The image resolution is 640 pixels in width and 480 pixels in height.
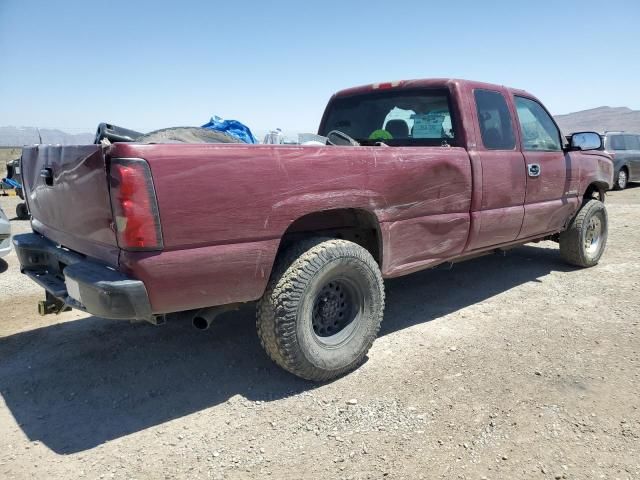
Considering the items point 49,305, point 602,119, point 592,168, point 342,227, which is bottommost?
point 49,305

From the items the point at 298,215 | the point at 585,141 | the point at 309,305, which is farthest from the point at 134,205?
the point at 585,141

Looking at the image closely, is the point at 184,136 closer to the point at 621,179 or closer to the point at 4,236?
the point at 4,236

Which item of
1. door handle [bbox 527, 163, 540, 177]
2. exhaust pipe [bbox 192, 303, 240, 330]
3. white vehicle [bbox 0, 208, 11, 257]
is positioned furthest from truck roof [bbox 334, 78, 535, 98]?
white vehicle [bbox 0, 208, 11, 257]

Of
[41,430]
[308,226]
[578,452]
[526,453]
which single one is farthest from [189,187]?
[578,452]

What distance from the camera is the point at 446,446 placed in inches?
93.8

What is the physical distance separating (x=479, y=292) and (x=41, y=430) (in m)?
3.85

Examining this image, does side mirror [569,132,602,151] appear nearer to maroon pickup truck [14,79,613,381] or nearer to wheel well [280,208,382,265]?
maroon pickup truck [14,79,613,381]

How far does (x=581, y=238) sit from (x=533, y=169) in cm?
150

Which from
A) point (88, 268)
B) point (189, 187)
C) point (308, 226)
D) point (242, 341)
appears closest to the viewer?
point (189, 187)

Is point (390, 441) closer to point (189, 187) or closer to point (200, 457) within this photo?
point (200, 457)

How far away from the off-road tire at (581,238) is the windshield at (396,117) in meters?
2.44

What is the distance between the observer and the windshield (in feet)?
13.3

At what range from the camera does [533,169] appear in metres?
4.50

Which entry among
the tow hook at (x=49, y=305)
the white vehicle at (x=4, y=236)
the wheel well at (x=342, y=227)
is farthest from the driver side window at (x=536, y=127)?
the white vehicle at (x=4, y=236)
